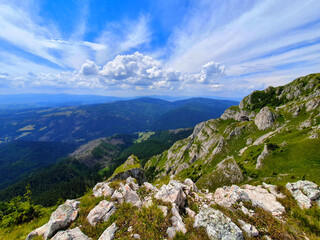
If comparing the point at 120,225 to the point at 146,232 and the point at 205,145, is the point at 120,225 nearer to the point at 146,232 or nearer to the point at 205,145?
the point at 146,232

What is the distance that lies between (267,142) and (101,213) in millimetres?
56896

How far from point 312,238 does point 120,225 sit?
12.8 m

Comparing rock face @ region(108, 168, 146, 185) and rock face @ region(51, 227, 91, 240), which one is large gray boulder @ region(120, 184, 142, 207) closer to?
rock face @ region(51, 227, 91, 240)

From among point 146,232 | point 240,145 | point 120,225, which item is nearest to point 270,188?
point 146,232

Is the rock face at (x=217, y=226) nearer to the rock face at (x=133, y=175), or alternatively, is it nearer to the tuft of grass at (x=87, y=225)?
the tuft of grass at (x=87, y=225)

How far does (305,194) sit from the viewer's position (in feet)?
41.1

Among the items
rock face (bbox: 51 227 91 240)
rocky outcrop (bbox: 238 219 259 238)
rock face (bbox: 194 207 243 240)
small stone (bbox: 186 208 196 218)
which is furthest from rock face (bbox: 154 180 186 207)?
rock face (bbox: 51 227 91 240)

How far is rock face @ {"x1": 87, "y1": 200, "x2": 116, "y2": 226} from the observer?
1035cm

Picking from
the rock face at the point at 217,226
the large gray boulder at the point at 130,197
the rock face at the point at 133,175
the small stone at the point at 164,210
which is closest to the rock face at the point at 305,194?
the rock face at the point at 217,226

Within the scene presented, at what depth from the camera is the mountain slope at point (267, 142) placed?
28438 millimetres

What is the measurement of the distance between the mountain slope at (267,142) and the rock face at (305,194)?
13.2m

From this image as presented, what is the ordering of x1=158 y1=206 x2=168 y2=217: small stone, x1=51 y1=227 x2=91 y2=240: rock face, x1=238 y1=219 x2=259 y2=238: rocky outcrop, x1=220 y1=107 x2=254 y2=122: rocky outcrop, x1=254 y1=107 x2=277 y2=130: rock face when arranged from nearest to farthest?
x1=238 y1=219 x2=259 y2=238: rocky outcrop → x1=51 y1=227 x2=91 y2=240: rock face → x1=158 y1=206 x2=168 y2=217: small stone → x1=254 y1=107 x2=277 y2=130: rock face → x1=220 y1=107 x2=254 y2=122: rocky outcrop

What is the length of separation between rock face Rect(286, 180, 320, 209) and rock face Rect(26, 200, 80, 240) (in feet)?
68.9

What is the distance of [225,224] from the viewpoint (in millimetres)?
8023
